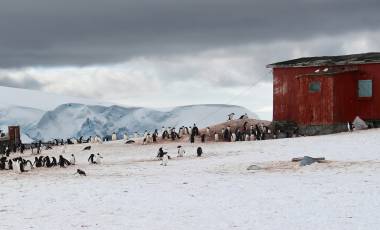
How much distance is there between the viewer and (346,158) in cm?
2736

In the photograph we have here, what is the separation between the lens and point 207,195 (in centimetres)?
1920

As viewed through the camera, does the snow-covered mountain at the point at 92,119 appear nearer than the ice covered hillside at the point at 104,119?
Yes

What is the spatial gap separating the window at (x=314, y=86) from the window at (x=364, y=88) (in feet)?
8.17

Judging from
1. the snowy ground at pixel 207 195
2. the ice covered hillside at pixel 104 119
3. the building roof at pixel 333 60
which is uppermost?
the building roof at pixel 333 60

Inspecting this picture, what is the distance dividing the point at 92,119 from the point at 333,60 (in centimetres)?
5296

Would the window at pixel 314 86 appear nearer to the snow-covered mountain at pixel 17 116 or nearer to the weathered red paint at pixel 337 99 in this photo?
the weathered red paint at pixel 337 99

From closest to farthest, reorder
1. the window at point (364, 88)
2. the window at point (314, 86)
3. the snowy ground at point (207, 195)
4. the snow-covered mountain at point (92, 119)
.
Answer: the snowy ground at point (207, 195) → the window at point (364, 88) → the window at point (314, 86) → the snow-covered mountain at point (92, 119)

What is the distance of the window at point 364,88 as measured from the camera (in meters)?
43.2

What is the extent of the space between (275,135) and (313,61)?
228 inches

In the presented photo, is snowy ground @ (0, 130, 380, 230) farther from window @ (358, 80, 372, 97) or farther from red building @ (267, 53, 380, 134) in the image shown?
window @ (358, 80, 372, 97)

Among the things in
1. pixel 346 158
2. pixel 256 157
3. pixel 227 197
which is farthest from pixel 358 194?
pixel 256 157

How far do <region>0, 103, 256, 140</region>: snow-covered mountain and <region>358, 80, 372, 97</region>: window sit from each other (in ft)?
161

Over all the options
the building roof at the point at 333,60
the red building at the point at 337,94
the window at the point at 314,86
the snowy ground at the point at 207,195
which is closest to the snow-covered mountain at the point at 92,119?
the building roof at the point at 333,60

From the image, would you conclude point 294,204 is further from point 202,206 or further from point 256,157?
point 256,157
